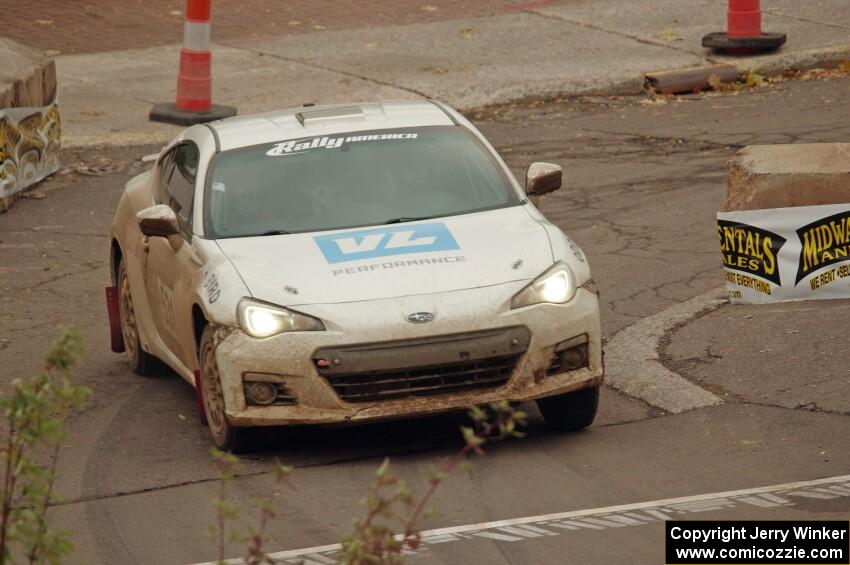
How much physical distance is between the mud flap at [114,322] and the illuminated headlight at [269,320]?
2549 mm

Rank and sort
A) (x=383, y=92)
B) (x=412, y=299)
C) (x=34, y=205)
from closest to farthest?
(x=412, y=299)
(x=34, y=205)
(x=383, y=92)

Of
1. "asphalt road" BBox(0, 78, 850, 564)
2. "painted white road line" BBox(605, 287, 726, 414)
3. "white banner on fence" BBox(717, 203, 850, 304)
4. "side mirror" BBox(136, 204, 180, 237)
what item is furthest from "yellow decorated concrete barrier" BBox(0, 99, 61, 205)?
"white banner on fence" BBox(717, 203, 850, 304)

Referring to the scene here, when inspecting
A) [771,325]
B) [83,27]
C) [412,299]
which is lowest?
[83,27]

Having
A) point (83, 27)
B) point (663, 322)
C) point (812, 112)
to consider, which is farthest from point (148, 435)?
point (83, 27)

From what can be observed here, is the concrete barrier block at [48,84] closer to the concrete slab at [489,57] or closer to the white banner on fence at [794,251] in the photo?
the concrete slab at [489,57]

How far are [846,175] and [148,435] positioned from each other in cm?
413

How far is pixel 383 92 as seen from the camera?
16.9m

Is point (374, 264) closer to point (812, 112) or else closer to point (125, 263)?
point (125, 263)

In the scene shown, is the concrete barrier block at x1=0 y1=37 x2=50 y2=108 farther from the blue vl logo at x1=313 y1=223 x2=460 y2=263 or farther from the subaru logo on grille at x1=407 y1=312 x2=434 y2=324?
the subaru logo on grille at x1=407 y1=312 x2=434 y2=324

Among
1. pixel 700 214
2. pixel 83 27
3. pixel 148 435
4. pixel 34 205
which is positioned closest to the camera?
pixel 148 435

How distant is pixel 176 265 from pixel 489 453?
1931 millimetres

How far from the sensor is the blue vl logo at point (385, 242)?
25.9ft

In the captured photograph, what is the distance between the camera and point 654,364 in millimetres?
9055

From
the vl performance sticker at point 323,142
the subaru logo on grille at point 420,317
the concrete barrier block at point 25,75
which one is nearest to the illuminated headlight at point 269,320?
the subaru logo on grille at point 420,317
